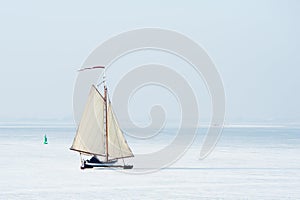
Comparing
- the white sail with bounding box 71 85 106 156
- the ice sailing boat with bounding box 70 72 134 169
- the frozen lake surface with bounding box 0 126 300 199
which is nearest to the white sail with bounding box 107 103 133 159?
the ice sailing boat with bounding box 70 72 134 169

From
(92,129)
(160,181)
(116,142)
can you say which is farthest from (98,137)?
(160,181)

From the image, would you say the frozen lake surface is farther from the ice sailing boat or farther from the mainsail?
the mainsail

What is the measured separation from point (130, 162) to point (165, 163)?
3.06m

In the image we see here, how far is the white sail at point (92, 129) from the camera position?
157 ft

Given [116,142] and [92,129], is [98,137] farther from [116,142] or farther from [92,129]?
[116,142]

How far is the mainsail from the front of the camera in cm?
4788

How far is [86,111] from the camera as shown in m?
48.5

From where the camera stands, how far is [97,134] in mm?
48812

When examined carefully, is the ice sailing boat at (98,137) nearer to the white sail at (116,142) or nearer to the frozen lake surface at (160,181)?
the white sail at (116,142)

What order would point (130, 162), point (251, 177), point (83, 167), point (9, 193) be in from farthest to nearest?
point (130, 162), point (83, 167), point (251, 177), point (9, 193)

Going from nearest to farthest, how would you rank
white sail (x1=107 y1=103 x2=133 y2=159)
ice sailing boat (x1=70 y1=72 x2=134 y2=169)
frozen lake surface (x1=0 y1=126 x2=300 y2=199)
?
frozen lake surface (x1=0 y1=126 x2=300 y2=199) < ice sailing boat (x1=70 y1=72 x2=134 y2=169) < white sail (x1=107 y1=103 x2=133 y2=159)

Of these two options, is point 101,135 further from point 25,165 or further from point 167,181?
point 167,181

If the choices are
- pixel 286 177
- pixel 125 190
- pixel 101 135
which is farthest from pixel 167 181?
pixel 101 135

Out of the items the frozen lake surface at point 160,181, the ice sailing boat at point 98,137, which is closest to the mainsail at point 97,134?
the ice sailing boat at point 98,137
